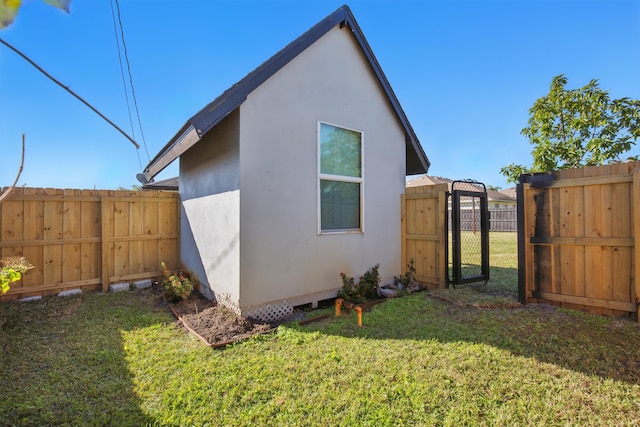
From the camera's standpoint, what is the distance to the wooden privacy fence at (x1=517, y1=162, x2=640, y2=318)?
3.71 m

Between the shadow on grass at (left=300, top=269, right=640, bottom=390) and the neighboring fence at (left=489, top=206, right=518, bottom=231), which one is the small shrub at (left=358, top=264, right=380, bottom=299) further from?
the neighboring fence at (left=489, top=206, right=518, bottom=231)

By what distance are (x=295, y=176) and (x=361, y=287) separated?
212 centimetres

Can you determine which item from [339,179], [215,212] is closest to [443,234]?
[339,179]

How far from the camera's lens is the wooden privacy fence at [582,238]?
3.71m

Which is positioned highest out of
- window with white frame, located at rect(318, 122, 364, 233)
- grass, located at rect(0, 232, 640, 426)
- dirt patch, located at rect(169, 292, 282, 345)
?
window with white frame, located at rect(318, 122, 364, 233)

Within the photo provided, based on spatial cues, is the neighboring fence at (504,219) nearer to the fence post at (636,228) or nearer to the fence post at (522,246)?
the fence post at (522,246)

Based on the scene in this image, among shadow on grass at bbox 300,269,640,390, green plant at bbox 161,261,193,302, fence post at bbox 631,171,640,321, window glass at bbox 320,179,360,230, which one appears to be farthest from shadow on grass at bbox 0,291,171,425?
fence post at bbox 631,171,640,321

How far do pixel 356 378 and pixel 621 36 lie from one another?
9.52 meters

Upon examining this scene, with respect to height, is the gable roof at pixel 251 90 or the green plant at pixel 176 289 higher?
the gable roof at pixel 251 90

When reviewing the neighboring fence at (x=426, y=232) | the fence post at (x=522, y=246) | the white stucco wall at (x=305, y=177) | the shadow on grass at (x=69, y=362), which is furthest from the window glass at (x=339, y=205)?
the shadow on grass at (x=69, y=362)

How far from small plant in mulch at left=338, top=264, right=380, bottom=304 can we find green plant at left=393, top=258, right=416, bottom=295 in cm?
50

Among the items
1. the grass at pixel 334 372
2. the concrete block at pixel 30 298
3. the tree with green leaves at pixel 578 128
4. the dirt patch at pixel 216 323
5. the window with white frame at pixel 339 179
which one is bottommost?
the grass at pixel 334 372

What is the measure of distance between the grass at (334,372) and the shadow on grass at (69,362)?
0.04 feet

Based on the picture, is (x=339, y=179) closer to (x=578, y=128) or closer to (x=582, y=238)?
(x=582, y=238)
